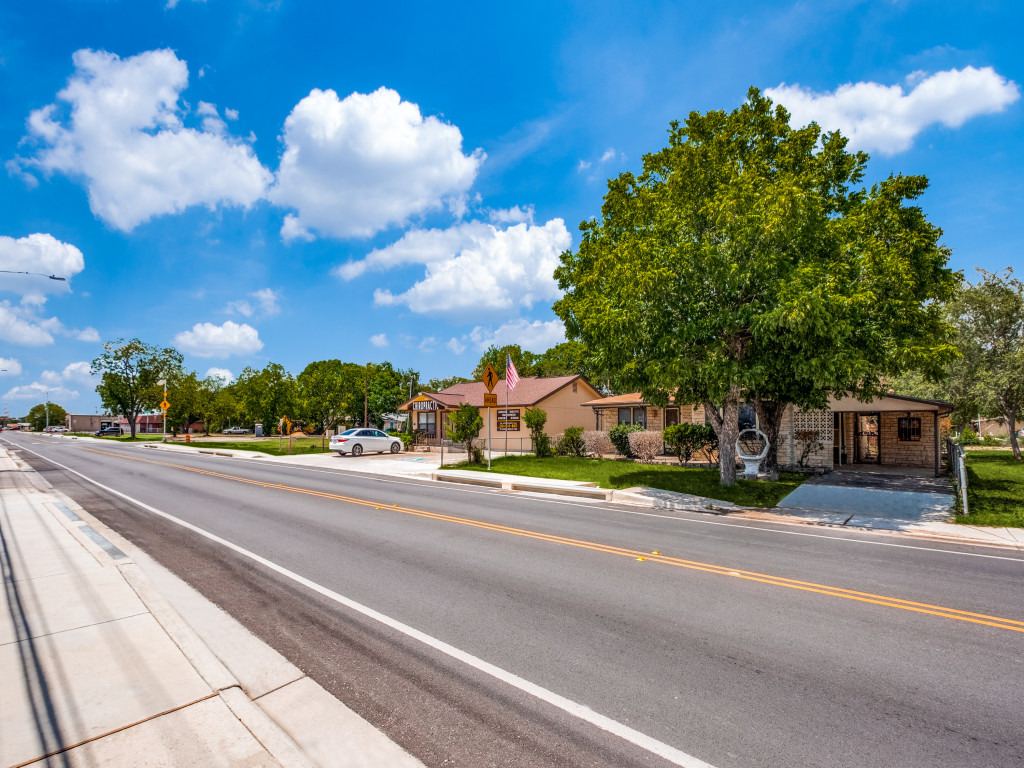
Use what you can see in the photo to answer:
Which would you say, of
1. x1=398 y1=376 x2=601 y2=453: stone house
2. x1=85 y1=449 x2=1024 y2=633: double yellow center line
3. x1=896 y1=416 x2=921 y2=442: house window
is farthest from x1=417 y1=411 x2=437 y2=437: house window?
x1=896 y1=416 x2=921 y2=442: house window

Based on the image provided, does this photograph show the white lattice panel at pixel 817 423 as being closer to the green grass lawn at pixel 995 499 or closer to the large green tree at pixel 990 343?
the green grass lawn at pixel 995 499

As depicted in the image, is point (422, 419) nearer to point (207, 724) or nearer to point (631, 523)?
point (631, 523)

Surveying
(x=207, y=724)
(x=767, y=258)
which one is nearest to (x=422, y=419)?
(x=767, y=258)

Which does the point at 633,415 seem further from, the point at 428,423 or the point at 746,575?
the point at 746,575

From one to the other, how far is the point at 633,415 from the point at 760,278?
17961 mm

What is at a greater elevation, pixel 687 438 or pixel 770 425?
pixel 770 425

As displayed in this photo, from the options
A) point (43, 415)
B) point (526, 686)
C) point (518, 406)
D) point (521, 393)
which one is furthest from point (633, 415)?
point (43, 415)

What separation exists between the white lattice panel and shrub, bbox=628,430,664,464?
6.03 meters

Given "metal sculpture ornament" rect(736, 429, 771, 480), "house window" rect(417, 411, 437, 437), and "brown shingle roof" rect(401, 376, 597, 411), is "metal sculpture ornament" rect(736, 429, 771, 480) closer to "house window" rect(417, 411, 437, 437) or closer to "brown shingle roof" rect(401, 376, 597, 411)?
"brown shingle roof" rect(401, 376, 597, 411)

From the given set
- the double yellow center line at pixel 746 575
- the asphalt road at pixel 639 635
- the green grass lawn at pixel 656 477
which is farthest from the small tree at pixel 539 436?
the asphalt road at pixel 639 635

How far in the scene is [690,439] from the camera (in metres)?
23.5

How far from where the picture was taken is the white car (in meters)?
31.8

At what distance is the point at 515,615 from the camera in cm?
560

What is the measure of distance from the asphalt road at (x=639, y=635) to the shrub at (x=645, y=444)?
46.9ft
